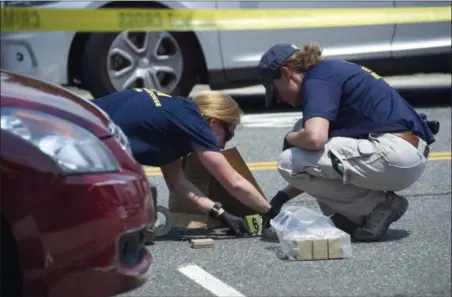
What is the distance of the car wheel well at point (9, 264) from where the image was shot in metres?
→ 3.74

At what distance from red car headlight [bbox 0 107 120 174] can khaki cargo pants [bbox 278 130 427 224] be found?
1963 mm

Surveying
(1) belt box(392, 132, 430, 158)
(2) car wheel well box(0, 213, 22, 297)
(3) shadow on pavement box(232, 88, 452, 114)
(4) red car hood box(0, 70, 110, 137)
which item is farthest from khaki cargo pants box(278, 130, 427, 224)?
(3) shadow on pavement box(232, 88, 452, 114)

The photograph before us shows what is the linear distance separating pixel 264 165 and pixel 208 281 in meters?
2.75

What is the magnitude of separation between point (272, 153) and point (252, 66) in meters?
1.32

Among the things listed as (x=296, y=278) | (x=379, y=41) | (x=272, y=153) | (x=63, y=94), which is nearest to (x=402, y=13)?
(x=379, y=41)

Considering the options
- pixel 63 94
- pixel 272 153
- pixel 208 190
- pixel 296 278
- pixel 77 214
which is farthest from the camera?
pixel 272 153

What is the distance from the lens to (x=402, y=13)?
857cm

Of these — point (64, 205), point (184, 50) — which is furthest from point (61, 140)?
point (184, 50)

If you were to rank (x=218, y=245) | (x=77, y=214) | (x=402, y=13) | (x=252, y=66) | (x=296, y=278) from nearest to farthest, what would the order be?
(x=77, y=214)
(x=296, y=278)
(x=218, y=245)
(x=402, y=13)
(x=252, y=66)

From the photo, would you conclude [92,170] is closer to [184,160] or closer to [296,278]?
[296,278]

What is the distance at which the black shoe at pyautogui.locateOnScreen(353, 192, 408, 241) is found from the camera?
5629mm

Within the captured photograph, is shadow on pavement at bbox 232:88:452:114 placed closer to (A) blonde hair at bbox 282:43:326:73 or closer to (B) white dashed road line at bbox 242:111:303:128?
(B) white dashed road line at bbox 242:111:303:128

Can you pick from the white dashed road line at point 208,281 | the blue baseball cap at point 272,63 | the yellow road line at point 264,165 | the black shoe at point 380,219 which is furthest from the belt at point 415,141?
the yellow road line at point 264,165

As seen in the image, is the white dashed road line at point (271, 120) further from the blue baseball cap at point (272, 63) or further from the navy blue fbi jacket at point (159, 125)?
the navy blue fbi jacket at point (159, 125)
